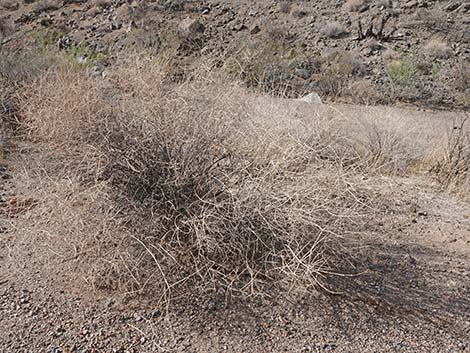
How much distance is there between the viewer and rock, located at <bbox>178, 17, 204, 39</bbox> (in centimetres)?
1852

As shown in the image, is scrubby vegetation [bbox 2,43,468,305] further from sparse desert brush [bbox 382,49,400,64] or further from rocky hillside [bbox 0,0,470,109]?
sparse desert brush [bbox 382,49,400,64]

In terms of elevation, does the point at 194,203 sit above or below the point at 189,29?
above

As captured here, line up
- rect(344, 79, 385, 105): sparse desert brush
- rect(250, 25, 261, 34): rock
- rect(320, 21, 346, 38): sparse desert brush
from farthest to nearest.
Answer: rect(250, 25, 261, 34): rock, rect(320, 21, 346, 38): sparse desert brush, rect(344, 79, 385, 105): sparse desert brush

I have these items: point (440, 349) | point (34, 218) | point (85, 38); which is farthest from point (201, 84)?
point (85, 38)

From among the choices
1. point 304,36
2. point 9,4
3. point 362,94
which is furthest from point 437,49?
point 9,4

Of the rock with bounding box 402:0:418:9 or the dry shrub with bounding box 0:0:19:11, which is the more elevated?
the dry shrub with bounding box 0:0:19:11

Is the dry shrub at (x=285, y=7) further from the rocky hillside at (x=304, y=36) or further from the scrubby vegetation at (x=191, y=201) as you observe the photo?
the scrubby vegetation at (x=191, y=201)

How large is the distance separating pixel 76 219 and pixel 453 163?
4.72 meters

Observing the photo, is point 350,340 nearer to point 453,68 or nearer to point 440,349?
point 440,349

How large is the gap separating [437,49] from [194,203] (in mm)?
15294

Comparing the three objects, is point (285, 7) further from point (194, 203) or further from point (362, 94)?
point (194, 203)

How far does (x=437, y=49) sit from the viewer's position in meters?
16.4

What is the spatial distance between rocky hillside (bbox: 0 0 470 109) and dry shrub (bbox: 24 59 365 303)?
356 inches

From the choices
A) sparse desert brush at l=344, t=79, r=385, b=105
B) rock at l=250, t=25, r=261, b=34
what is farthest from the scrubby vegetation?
rock at l=250, t=25, r=261, b=34
